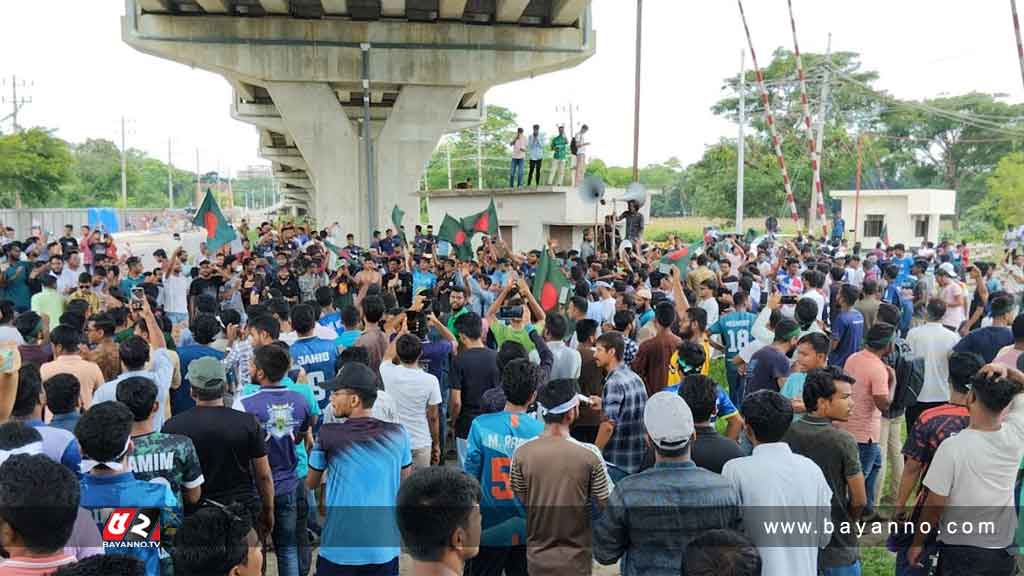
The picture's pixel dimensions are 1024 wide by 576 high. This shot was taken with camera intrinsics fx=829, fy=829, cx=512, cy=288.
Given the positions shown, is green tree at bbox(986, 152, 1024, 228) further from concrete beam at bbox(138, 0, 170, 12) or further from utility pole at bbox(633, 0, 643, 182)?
concrete beam at bbox(138, 0, 170, 12)

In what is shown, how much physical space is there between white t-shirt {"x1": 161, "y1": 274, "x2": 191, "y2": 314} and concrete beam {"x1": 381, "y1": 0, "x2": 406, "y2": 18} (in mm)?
10910

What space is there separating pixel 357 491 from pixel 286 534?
924mm

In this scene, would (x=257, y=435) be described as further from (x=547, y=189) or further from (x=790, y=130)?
(x=790, y=130)

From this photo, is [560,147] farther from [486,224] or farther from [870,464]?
[870,464]

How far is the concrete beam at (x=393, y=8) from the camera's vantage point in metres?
20.6

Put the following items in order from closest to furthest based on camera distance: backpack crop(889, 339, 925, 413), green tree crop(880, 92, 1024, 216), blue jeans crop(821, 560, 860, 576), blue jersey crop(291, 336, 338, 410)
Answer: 1. blue jeans crop(821, 560, 860, 576)
2. blue jersey crop(291, 336, 338, 410)
3. backpack crop(889, 339, 925, 413)
4. green tree crop(880, 92, 1024, 216)

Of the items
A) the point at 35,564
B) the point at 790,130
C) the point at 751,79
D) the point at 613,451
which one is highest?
the point at 751,79

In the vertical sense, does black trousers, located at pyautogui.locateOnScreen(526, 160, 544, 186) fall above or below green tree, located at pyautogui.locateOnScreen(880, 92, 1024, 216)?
below

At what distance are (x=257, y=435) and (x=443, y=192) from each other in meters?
23.9

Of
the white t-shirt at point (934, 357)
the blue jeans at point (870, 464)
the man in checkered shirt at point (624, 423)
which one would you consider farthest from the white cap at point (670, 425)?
the white t-shirt at point (934, 357)

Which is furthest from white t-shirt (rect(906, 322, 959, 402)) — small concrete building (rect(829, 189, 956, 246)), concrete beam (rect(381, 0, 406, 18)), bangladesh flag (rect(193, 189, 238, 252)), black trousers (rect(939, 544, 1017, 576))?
small concrete building (rect(829, 189, 956, 246))

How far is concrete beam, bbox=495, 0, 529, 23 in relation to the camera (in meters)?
20.1

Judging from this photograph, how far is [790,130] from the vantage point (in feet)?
→ 163

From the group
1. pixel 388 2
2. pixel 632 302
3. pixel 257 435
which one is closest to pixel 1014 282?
pixel 632 302
